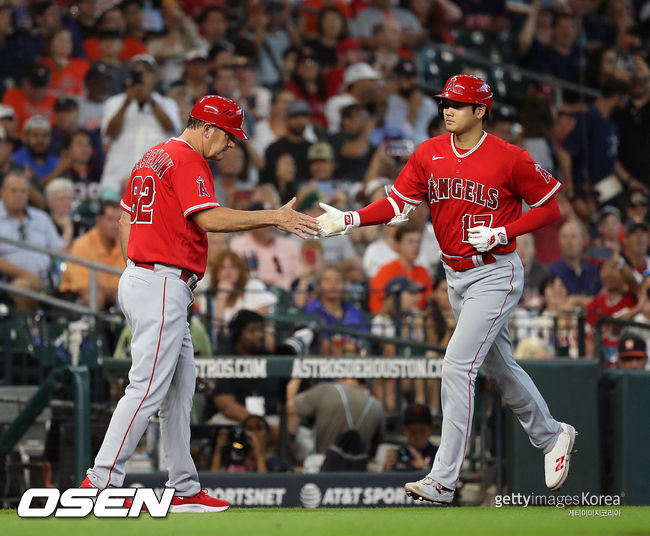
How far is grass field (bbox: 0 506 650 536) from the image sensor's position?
4738 millimetres

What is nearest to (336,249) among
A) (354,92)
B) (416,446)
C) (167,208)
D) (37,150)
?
(354,92)

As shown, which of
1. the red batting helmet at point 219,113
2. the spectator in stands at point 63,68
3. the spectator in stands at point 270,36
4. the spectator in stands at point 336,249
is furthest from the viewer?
the spectator in stands at point 270,36

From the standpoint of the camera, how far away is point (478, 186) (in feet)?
19.4

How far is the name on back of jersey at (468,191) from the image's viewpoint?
5.91 meters

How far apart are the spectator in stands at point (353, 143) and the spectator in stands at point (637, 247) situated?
8.94 ft

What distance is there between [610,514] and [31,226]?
20.8 feet

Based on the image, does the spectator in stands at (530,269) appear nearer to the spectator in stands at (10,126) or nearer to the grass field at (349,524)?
the spectator in stands at (10,126)

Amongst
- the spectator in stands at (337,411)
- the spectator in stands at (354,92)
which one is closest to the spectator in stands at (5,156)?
the spectator in stands at (354,92)

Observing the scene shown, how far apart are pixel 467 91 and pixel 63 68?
694cm

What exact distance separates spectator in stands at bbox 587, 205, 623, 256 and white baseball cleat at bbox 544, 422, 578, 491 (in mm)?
5594

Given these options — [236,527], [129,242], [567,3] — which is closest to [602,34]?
[567,3]

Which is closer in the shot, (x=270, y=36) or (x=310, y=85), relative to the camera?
(x=310, y=85)

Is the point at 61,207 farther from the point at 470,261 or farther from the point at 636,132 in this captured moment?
the point at 636,132

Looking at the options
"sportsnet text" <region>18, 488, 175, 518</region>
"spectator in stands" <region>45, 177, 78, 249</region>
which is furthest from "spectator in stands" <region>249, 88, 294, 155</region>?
"sportsnet text" <region>18, 488, 175, 518</region>
